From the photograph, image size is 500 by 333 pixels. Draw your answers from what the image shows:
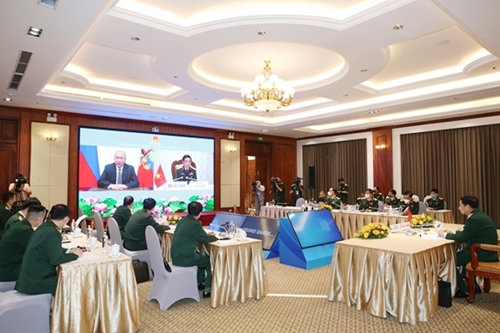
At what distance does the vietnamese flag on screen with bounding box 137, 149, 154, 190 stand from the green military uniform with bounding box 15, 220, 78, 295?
280 inches

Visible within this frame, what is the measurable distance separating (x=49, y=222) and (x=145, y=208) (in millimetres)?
2062

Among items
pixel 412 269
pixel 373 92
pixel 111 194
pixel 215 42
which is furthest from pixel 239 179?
pixel 412 269

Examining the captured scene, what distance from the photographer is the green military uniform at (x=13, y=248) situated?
3.48 metres

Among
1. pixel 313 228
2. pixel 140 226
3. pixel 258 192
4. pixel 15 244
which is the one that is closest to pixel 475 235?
pixel 313 228

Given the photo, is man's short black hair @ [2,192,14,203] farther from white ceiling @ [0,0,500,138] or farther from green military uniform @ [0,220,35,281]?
green military uniform @ [0,220,35,281]

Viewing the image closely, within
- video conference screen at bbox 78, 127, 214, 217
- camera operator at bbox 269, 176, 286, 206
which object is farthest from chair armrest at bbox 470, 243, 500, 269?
camera operator at bbox 269, 176, 286, 206

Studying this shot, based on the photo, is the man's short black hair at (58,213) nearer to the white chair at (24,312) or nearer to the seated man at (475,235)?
the white chair at (24,312)

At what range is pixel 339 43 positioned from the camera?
495 centimetres

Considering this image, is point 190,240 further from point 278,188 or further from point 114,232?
point 278,188

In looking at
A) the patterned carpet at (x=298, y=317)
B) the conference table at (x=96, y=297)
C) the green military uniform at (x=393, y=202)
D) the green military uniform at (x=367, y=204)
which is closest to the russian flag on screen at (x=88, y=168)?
the patterned carpet at (x=298, y=317)

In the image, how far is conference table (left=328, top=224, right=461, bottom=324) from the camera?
3670 mm

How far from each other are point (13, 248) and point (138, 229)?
6.42 feet

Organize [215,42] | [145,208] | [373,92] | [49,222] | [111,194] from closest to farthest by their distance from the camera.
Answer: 1. [49,222]
2. [215,42]
3. [145,208]
4. [373,92]
5. [111,194]

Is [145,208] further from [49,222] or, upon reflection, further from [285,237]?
[285,237]
